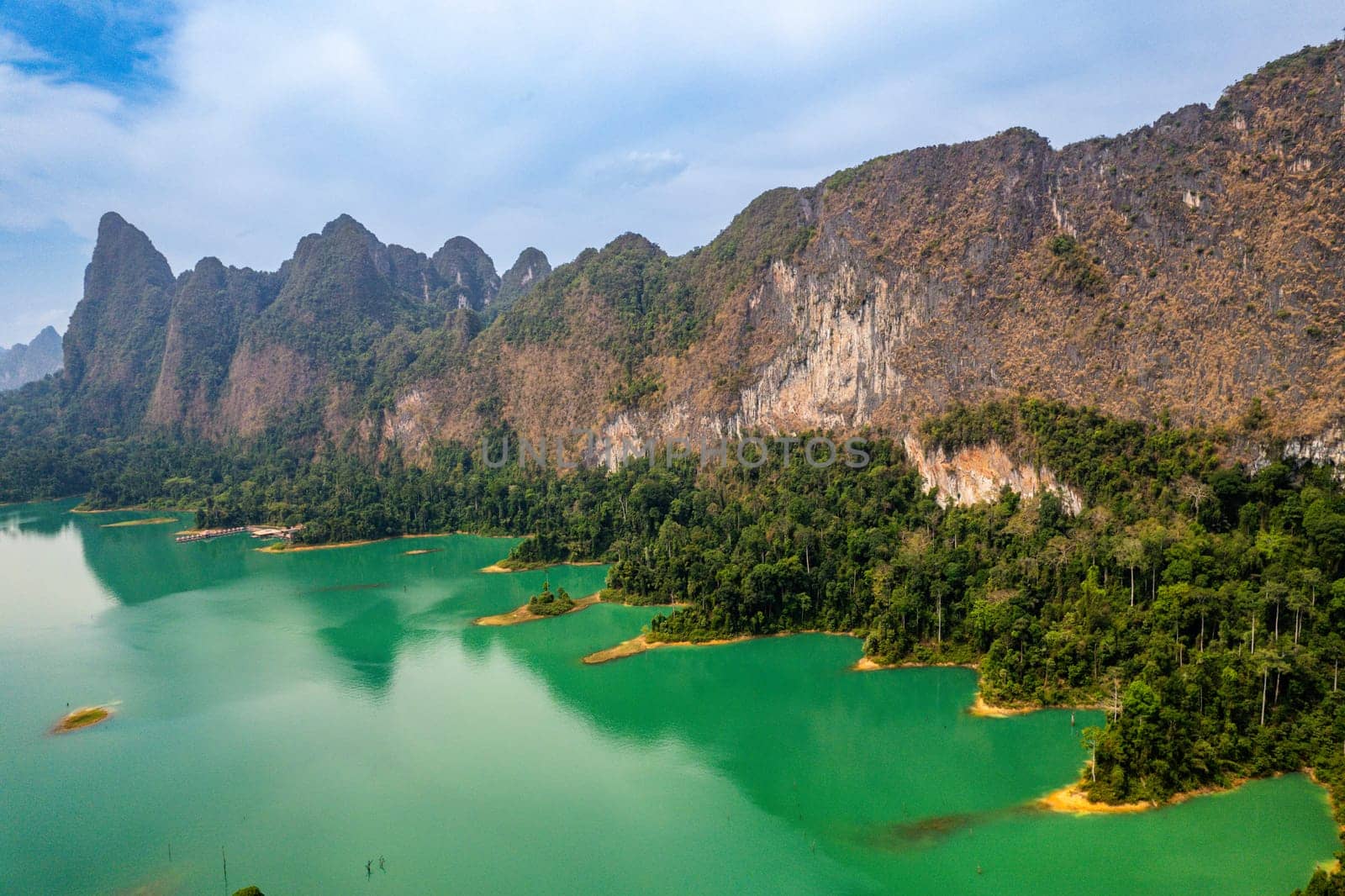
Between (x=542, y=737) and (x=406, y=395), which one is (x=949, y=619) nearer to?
(x=542, y=737)

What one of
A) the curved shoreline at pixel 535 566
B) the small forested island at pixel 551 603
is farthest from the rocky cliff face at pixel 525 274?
the small forested island at pixel 551 603

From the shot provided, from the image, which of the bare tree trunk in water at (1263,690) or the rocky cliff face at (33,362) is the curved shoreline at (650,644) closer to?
the bare tree trunk in water at (1263,690)

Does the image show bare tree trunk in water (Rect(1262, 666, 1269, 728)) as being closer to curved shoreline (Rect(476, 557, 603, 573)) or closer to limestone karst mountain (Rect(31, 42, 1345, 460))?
limestone karst mountain (Rect(31, 42, 1345, 460))

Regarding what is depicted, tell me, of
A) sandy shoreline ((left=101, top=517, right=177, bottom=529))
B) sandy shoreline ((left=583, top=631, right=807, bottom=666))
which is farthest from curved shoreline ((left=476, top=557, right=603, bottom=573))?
sandy shoreline ((left=101, top=517, right=177, bottom=529))

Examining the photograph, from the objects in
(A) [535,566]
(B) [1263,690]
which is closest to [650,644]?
(A) [535,566]

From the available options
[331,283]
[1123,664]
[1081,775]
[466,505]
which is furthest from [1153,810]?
[331,283]
